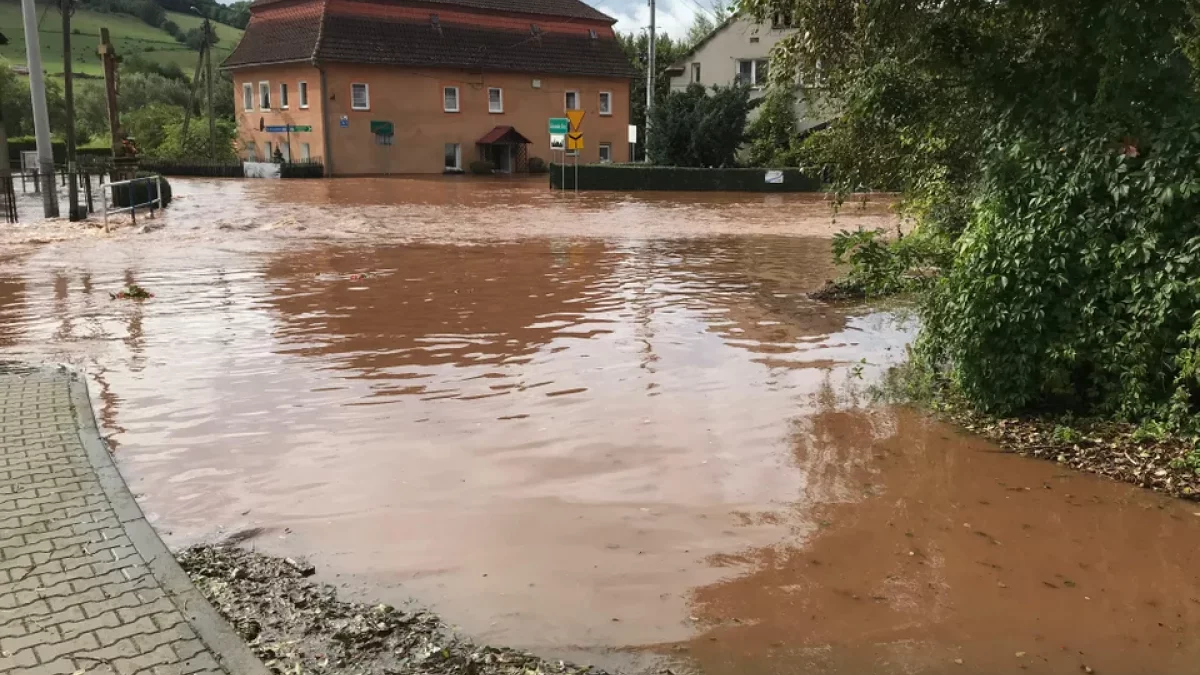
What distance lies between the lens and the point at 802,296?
1470cm

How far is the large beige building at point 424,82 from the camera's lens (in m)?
50.6

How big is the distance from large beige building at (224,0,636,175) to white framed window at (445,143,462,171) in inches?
2.3

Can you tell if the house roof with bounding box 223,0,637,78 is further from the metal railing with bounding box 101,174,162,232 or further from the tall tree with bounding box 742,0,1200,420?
the tall tree with bounding box 742,0,1200,420

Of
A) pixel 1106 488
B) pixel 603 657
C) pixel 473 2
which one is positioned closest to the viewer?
pixel 603 657

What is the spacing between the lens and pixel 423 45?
173 feet

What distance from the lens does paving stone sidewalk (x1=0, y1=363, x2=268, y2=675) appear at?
4.02 m

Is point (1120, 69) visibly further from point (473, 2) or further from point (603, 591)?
point (473, 2)

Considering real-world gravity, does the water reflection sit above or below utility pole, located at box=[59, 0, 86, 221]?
below

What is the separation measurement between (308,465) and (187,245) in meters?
15.2

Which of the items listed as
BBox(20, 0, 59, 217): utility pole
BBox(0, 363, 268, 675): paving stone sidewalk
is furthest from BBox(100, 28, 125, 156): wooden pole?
BBox(0, 363, 268, 675): paving stone sidewalk

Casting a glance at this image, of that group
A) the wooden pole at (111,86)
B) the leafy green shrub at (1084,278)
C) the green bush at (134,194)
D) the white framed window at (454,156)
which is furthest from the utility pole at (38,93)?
the white framed window at (454,156)

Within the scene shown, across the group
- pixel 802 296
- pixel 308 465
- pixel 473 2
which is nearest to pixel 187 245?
pixel 802 296

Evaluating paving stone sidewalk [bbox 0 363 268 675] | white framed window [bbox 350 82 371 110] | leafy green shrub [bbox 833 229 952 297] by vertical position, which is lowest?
paving stone sidewalk [bbox 0 363 268 675]

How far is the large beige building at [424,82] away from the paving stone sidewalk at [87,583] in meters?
46.0
